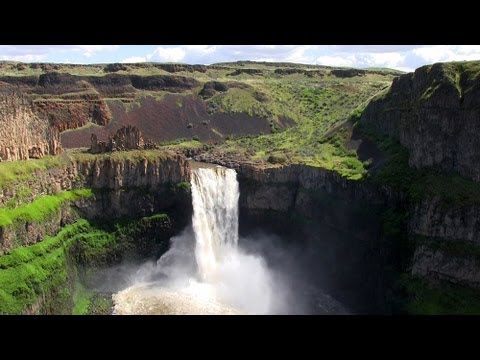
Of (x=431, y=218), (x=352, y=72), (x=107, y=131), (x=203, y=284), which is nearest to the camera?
(x=431, y=218)

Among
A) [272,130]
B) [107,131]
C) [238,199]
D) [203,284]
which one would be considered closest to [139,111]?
[107,131]

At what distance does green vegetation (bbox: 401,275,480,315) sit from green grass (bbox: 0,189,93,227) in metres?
34.5

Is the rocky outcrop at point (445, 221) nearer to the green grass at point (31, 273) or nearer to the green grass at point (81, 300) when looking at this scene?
the green grass at point (81, 300)

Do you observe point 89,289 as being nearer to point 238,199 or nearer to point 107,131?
point 238,199

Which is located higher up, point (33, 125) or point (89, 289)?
point (33, 125)

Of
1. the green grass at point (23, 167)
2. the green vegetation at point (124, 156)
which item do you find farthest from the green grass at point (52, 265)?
the green vegetation at point (124, 156)

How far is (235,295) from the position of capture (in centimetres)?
5975

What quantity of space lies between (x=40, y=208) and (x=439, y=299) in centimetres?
3787

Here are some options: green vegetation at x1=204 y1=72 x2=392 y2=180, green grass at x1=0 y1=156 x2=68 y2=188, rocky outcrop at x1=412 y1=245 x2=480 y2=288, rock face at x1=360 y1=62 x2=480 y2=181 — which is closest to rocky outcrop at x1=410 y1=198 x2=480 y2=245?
rocky outcrop at x1=412 y1=245 x2=480 y2=288

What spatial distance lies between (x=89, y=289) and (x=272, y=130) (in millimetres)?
65675

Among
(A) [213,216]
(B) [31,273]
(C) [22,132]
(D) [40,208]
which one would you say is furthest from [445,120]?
(C) [22,132]

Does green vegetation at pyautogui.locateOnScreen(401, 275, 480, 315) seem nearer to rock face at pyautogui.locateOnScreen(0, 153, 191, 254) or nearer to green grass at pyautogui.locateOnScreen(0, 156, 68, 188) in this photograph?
rock face at pyautogui.locateOnScreen(0, 153, 191, 254)

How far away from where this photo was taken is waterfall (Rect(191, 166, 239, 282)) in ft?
223

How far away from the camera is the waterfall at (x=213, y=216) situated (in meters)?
67.9
